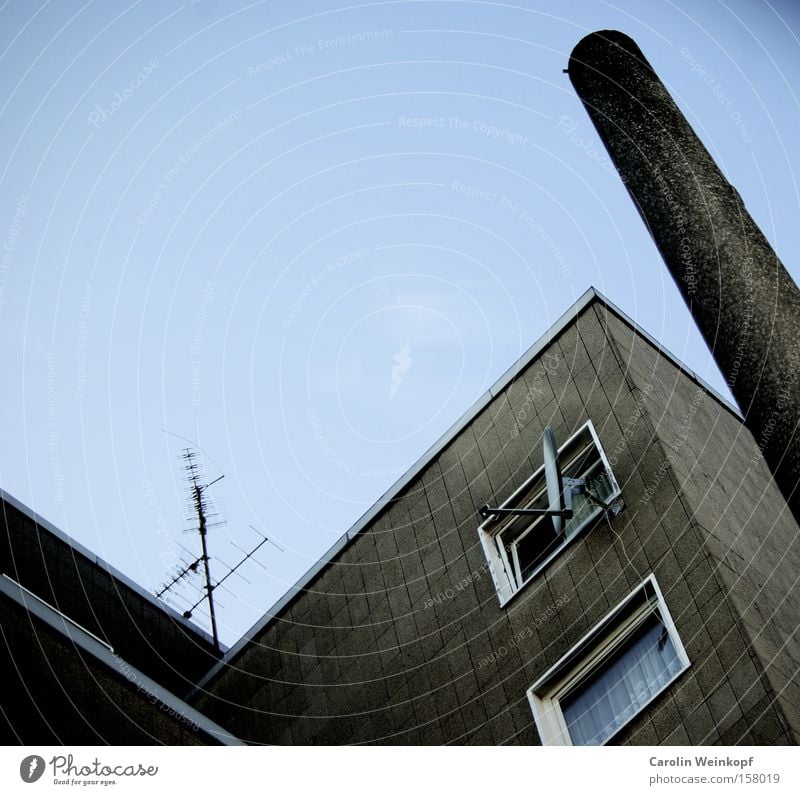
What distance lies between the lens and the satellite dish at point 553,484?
9.38 metres

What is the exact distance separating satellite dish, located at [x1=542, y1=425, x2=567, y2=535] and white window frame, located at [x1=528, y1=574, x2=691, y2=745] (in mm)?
1044

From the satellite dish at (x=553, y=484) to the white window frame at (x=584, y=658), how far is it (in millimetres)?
1044

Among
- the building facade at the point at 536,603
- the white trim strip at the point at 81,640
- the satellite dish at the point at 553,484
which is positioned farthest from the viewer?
the satellite dish at the point at 553,484

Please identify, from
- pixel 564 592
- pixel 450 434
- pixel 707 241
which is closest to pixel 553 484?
pixel 564 592

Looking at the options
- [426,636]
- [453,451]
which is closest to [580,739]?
[426,636]

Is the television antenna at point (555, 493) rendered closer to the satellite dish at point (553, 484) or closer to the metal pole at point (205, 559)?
the satellite dish at point (553, 484)

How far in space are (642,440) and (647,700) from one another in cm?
246

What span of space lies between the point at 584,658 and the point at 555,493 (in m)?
1.43

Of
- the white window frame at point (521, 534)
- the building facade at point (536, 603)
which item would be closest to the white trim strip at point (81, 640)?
the building facade at point (536, 603)

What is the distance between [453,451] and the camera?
1190 centimetres

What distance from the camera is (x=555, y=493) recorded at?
9.36 m

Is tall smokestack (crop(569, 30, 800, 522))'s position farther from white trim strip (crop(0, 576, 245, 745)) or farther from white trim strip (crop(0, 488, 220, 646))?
white trim strip (crop(0, 488, 220, 646))

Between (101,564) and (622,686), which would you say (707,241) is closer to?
(622,686)
